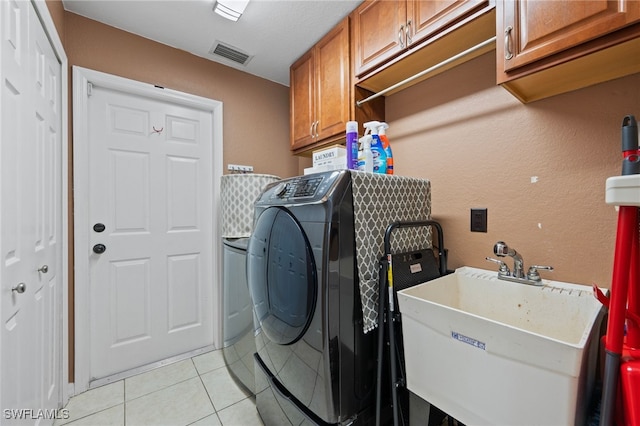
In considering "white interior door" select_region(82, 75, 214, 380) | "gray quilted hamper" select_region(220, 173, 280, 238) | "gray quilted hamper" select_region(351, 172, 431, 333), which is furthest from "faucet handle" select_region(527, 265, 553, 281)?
"white interior door" select_region(82, 75, 214, 380)

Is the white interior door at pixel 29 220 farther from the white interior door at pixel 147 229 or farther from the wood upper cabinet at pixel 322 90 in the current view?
the wood upper cabinet at pixel 322 90

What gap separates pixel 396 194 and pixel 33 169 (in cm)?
171

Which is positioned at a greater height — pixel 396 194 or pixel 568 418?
pixel 396 194

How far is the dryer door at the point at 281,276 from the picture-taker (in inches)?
42.5

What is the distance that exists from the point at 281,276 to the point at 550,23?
1405mm

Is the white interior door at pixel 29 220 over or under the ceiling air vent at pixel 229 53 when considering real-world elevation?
under

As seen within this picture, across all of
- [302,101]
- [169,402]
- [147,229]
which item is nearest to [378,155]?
[302,101]

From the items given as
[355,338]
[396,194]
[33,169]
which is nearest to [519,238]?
[396,194]

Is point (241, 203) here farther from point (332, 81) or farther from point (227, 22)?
point (227, 22)

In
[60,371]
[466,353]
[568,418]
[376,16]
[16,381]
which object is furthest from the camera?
[60,371]

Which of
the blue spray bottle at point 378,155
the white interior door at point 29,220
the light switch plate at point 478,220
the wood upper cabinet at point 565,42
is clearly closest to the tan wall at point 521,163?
the light switch plate at point 478,220

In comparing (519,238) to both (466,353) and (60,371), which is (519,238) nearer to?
(466,353)

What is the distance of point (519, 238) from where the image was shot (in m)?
1.32

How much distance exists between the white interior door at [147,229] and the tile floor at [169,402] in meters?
0.20
